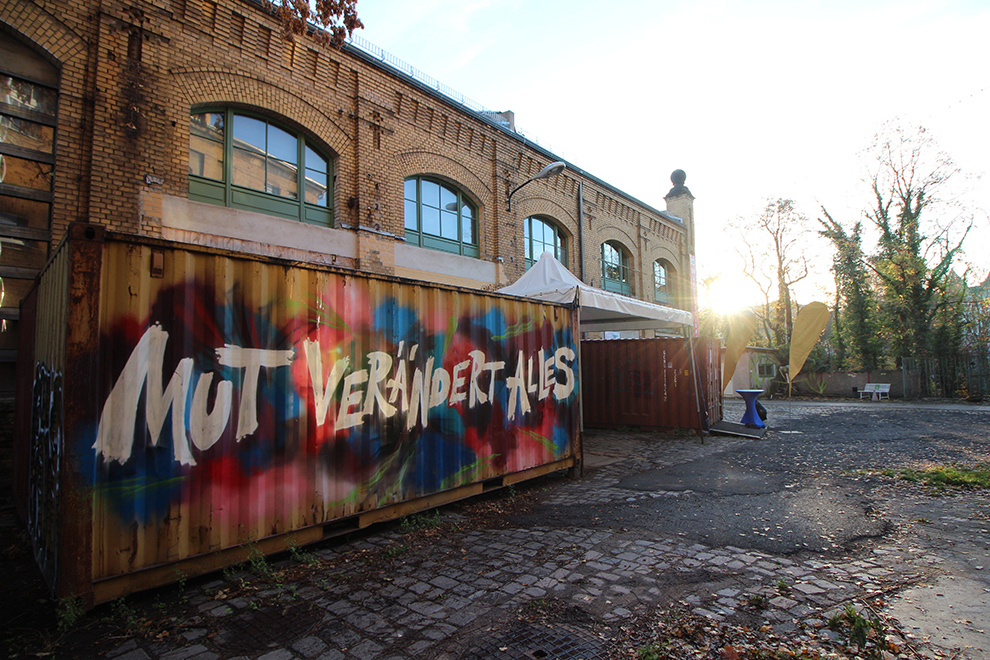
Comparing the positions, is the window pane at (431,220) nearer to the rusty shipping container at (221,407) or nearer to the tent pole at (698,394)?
the tent pole at (698,394)

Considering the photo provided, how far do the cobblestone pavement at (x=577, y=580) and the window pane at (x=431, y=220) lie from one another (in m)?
8.06

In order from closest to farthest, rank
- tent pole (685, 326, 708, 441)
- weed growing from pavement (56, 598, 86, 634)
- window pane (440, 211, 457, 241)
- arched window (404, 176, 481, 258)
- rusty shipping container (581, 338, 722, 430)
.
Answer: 1. weed growing from pavement (56, 598, 86, 634)
2. tent pole (685, 326, 708, 441)
3. rusty shipping container (581, 338, 722, 430)
4. arched window (404, 176, 481, 258)
5. window pane (440, 211, 457, 241)

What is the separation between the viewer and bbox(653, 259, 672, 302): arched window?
862 inches

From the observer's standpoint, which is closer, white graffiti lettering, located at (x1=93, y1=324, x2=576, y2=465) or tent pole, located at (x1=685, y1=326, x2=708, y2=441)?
white graffiti lettering, located at (x1=93, y1=324, x2=576, y2=465)

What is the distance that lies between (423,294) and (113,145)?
6218mm

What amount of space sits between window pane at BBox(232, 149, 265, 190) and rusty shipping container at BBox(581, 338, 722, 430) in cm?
791

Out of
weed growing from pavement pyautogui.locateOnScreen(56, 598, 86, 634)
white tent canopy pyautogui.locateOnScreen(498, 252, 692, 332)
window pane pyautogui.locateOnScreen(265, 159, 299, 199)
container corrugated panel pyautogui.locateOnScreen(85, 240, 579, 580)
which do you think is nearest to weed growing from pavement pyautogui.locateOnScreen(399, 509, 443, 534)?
container corrugated panel pyautogui.locateOnScreen(85, 240, 579, 580)

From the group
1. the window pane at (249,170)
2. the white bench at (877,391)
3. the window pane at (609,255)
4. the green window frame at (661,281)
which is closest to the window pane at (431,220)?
the window pane at (249,170)

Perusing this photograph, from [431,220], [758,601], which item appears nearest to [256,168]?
[431,220]

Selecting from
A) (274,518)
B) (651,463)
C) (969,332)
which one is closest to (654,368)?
(651,463)

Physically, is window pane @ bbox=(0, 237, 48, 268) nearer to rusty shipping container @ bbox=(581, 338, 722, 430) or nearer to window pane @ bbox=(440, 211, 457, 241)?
window pane @ bbox=(440, 211, 457, 241)

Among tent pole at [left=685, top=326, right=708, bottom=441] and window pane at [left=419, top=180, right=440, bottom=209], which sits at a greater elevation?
window pane at [left=419, top=180, right=440, bottom=209]

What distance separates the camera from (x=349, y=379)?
4.54 m

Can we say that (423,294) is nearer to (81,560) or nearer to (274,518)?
(274,518)
